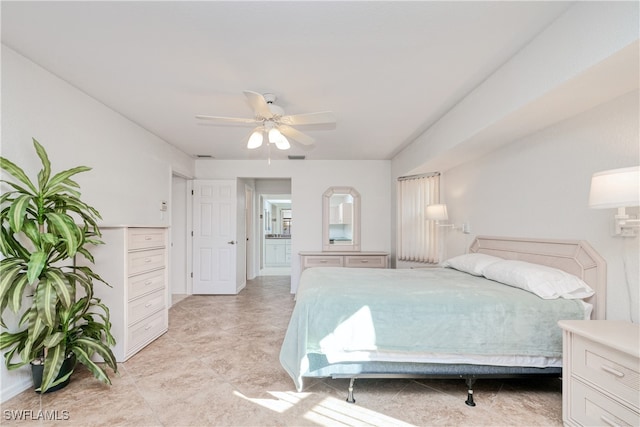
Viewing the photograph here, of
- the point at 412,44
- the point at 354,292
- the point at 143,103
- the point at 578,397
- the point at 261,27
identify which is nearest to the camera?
the point at 578,397

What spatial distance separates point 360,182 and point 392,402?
3744mm

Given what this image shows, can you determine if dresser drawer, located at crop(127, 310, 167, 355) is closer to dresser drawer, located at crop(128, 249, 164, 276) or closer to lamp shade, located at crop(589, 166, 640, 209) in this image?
dresser drawer, located at crop(128, 249, 164, 276)

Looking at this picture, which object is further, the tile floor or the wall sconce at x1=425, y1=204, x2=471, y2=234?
the wall sconce at x1=425, y1=204, x2=471, y2=234

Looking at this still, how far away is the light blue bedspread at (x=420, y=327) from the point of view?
1.86 meters

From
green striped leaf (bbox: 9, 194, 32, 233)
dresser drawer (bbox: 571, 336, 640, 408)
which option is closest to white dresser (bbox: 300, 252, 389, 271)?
dresser drawer (bbox: 571, 336, 640, 408)

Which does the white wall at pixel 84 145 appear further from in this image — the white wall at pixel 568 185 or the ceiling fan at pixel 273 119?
the white wall at pixel 568 185

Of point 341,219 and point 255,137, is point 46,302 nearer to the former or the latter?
point 255,137

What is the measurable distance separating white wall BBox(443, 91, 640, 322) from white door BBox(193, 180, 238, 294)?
381 centimetres

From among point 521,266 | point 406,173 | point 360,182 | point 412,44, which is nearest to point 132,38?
point 412,44

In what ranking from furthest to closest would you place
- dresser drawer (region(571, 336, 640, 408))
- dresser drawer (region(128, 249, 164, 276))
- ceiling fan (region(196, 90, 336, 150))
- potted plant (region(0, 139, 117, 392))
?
1. dresser drawer (region(128, 249, 164, 276))
2. ceiling fan (region(196, 90, 336, 150))
3. potted plant (region(0, 139, 117, 392))
4. dresser drawer (region(571, 336, 640, 408))

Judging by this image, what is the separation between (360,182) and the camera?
17.0 feet

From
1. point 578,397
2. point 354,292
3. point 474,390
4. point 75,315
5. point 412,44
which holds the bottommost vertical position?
point 474,390

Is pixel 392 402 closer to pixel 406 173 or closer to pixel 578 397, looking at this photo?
pixel 578 397

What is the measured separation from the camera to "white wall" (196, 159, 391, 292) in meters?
5.09
